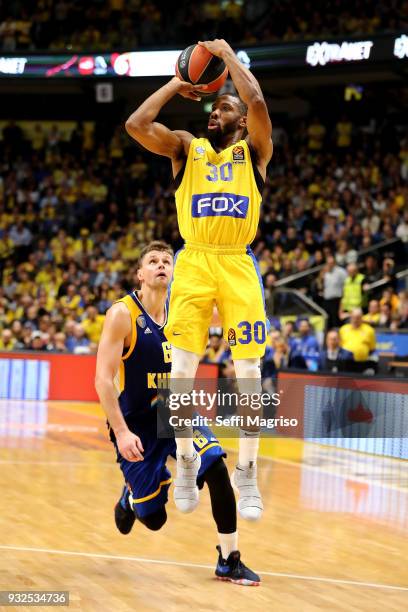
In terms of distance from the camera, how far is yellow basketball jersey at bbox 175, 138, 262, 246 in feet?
18.1

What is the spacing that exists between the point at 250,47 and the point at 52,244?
22.0 ft

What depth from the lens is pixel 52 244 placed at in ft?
80.5

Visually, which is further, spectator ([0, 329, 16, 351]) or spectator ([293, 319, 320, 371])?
spectator ([0, 329, 16, 351])

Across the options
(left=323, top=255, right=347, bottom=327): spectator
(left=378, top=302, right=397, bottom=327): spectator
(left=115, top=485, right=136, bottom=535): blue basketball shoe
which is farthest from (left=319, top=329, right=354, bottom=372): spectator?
(left=115, top=485, right=136, bottom=535): blue basketball shoe

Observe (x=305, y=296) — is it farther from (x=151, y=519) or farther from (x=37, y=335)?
(x=151, y=519)

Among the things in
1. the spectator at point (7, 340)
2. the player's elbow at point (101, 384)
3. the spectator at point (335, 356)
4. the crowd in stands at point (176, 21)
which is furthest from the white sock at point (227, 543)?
the crowd in stands at point (176, 21)

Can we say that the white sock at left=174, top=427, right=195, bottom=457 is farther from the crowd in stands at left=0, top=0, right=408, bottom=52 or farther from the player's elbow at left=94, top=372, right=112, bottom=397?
the crowd in stands at left=0, top=0, right=408, bottom=52

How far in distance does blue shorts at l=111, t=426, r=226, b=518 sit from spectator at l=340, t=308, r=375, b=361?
7471 millimetres

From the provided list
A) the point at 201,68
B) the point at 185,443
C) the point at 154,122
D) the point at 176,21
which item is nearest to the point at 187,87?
the point at 201,68

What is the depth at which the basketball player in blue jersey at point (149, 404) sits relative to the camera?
6.41 meters

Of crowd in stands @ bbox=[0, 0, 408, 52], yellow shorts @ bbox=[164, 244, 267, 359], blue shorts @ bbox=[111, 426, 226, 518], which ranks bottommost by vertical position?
blue shorts @ bbox=[111, 426, 226, 518]

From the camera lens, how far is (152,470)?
676cm

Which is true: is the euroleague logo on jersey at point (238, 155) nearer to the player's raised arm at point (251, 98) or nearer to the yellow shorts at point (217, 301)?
the player's raised arm at point (251, 98)

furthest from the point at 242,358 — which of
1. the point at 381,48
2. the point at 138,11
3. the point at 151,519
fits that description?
the point at 138,11
